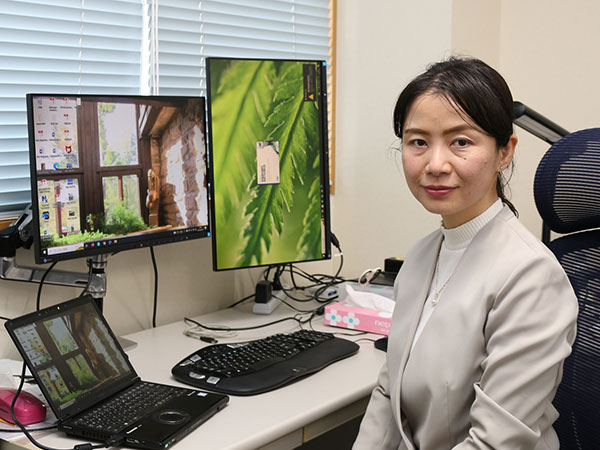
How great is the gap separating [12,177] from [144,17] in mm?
581

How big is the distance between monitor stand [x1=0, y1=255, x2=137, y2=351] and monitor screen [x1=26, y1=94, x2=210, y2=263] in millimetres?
71

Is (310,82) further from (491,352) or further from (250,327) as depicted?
Answer: (491,352)

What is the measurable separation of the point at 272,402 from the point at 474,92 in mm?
700

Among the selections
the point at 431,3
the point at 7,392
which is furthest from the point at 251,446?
the point at 431,3

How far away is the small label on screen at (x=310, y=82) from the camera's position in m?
2.06

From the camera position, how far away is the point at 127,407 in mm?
1356

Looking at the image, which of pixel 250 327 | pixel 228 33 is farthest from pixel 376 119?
pixel 250 327

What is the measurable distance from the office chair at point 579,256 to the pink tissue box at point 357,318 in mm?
586

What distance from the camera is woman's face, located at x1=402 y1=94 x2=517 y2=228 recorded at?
3.80 feet

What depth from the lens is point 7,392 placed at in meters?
1.35

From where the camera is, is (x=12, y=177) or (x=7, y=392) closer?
(x=7, y=392)

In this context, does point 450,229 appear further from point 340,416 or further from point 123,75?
point 123,75

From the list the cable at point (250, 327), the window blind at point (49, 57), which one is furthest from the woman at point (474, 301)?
the window blind at point (49, 57)

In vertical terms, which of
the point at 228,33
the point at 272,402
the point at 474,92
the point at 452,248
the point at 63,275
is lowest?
the point at 272,402
